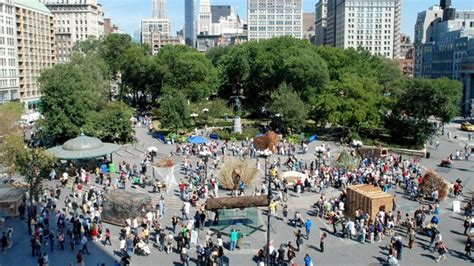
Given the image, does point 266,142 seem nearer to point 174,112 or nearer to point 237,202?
point 174,112

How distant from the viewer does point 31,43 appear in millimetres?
91688

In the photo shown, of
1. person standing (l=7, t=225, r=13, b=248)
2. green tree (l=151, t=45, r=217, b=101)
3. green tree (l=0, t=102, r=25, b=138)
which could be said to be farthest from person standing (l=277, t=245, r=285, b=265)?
green tree (l=151, t=45, r=217, b=101)

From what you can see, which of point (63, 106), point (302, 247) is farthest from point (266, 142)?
point (302, 247)

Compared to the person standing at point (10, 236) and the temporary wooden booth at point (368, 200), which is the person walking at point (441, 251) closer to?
the temporary wooden booth at point (368, 200)

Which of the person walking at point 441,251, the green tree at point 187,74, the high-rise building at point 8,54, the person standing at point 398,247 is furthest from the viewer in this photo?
the high-rise building at point 8,54

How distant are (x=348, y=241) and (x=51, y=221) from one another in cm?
1730

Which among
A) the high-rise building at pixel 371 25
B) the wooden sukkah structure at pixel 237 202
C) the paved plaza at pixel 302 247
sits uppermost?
the high-rise building at pixel 371 25

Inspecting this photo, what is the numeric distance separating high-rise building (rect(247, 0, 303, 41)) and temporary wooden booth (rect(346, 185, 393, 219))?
159324 mm

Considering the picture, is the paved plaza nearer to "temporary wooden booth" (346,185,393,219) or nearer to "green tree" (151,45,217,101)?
"temporary wooden booth" (346,185,393,219)

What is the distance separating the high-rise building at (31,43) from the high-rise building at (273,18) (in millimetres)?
96966

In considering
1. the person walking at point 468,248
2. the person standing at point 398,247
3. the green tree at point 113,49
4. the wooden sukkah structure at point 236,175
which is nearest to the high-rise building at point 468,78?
the green tree at point 113,49

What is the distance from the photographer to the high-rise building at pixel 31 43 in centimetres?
8719

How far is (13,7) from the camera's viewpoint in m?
83.5

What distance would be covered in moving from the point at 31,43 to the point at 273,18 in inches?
4364
